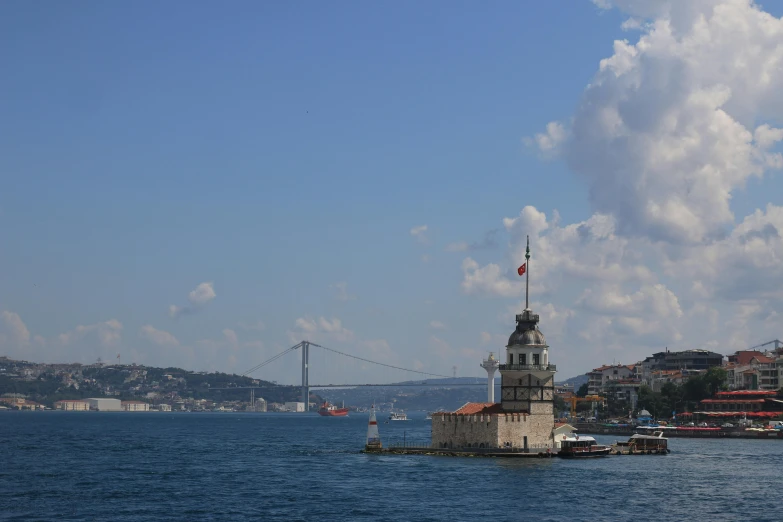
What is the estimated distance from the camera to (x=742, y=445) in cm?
12950

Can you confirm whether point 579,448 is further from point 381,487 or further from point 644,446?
point 381,487

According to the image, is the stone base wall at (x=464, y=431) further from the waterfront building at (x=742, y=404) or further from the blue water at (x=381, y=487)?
the waterfront building at (x=742, y=404)

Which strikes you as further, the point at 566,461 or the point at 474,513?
the point at 566,461

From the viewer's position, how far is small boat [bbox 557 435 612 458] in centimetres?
9162

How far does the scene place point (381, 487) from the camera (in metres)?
71.8

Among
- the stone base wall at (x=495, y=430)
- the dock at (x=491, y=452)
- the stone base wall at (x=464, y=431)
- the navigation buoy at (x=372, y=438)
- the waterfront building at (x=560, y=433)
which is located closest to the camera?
the dock at (x=491, y=452)

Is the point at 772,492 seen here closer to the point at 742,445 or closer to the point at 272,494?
the point at 272,494

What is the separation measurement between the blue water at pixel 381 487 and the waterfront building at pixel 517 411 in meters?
3.01

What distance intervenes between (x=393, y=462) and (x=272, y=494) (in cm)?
2055

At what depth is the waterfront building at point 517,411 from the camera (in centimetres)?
8850

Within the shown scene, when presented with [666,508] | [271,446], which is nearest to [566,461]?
[666,508]

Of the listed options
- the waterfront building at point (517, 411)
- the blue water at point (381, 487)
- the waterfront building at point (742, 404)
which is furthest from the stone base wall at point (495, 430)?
the waterfront building at point (742, 404)

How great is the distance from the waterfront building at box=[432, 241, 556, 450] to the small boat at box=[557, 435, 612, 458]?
1229 mm

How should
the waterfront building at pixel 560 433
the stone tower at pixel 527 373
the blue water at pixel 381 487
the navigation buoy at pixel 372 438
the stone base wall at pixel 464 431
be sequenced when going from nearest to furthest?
the blue water at pixel 381 487, the stone base wall at pixel 464 431, the stone tower at pixel 527 373, the waterfront building at pixel 560 433, the navigation buoy at pixel 372 438
